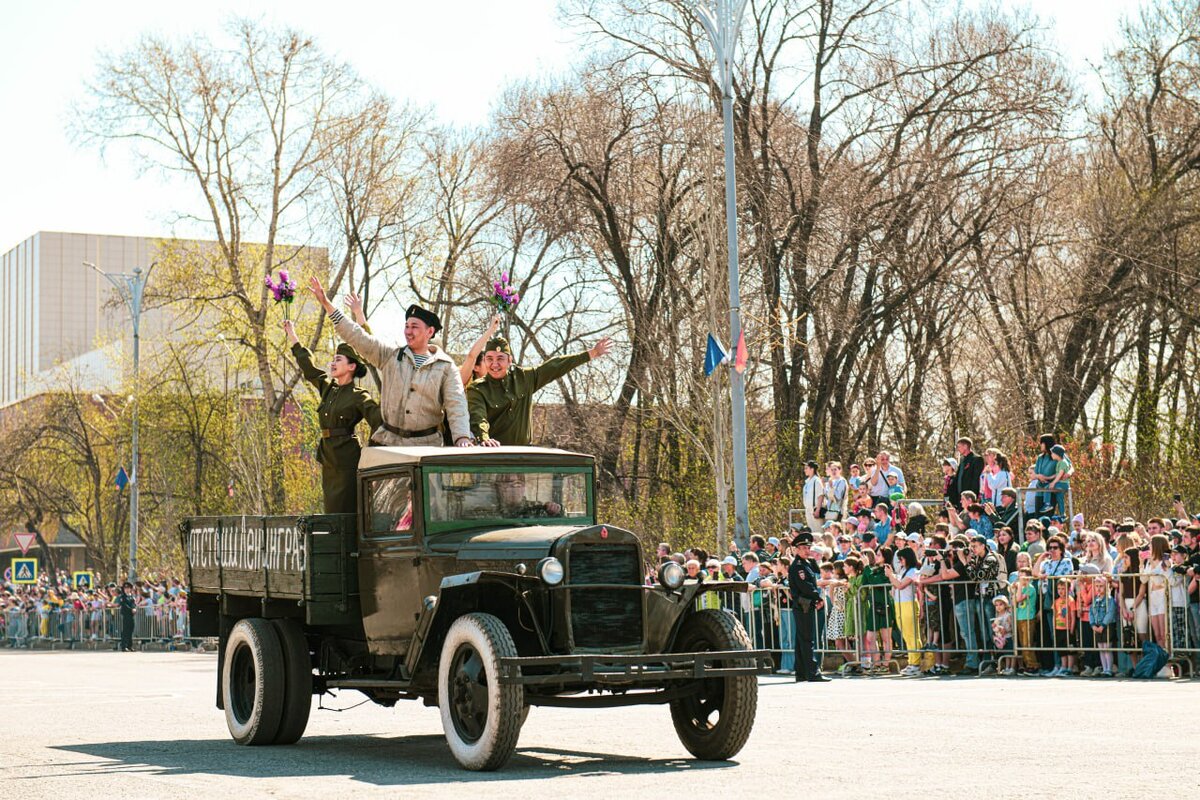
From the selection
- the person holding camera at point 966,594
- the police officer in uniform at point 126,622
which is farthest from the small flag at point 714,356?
the police officer in uniform at point 126,622

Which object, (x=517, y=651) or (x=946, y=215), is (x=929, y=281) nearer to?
(x=946, y=215)

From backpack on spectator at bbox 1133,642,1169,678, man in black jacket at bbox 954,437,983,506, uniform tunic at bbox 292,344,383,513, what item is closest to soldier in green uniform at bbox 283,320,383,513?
uniform tunic at bbox 292,344,383,513

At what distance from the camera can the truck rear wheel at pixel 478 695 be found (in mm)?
10648

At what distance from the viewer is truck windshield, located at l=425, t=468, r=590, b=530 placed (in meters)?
12.2

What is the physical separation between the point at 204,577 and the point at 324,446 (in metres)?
1.98

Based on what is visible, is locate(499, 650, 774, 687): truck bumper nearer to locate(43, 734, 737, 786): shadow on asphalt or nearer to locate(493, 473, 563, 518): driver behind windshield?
locate(43, 734, 737, 786): shadow on asphalt

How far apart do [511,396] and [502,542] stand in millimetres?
2762

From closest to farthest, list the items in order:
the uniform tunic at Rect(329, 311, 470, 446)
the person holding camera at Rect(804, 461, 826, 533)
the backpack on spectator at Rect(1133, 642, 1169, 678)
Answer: the uniform tunic at Rect(329, 311, 470, 446)
the backpack on spectator at Rect(1133, 642, 1169, 678)
the person holding camera at Rect(804, 461, 826, 533)

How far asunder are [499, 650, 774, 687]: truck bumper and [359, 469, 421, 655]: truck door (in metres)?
1.54

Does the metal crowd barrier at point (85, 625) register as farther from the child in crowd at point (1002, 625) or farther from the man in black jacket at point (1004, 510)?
the child in crowd at point (1002, 625)

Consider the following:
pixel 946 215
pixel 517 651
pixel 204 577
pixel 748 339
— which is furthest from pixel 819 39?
Answer: pixel 517 651

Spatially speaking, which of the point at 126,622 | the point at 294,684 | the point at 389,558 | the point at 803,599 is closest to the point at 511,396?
the point at 389,558

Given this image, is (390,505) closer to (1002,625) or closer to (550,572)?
(550,572)

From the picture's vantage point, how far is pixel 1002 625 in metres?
21.4
